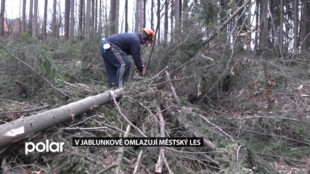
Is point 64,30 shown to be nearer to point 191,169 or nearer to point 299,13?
point 299,13

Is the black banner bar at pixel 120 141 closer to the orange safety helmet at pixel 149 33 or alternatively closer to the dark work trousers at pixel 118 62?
the dark work trousers at pixel 118 62

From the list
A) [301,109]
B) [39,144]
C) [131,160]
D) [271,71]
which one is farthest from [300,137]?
[39,144]

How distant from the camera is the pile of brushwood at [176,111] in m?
2.59

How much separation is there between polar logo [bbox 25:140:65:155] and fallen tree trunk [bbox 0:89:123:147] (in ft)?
0.39

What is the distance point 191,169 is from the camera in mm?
2648

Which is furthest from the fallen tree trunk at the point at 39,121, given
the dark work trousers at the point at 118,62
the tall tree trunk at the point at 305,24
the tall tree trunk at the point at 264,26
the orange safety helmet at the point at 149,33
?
the tall tree trunk at the point at 305,24

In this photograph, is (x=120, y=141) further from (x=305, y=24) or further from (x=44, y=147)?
(x=305, y=24)

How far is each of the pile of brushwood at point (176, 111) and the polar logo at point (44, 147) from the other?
6 cm

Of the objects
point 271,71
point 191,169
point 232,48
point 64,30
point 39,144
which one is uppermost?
point 64,30

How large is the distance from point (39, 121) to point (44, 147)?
24 cm

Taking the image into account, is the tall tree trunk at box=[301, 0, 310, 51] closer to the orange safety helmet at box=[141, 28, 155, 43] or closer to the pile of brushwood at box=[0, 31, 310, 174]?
the pile of brushwood at box=[0, 31, 310, 174]

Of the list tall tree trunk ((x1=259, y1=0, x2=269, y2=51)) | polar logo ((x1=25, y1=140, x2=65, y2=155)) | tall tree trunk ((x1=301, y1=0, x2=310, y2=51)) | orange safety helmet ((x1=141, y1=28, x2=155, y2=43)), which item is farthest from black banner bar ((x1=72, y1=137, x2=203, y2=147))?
tall tree trunk ((x1=301, y1=0, x2=310, y2=51))

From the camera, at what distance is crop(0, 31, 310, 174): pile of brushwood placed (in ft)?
8.48

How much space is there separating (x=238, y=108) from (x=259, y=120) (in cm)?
81
